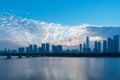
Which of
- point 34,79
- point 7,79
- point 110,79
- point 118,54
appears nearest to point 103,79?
point 110,79

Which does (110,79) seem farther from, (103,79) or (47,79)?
(47,79)

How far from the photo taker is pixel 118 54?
18688 cm

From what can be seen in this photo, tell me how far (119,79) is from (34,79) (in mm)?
12669

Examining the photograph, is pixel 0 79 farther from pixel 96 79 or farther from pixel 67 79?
pixel 96 79

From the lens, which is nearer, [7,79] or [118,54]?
[7,79]

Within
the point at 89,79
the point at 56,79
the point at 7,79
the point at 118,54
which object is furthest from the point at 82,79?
the point at 118,54

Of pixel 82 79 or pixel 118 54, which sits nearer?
pixel 82 79

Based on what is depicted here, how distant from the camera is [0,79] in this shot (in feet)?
131

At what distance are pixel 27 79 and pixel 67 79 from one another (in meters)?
6.19

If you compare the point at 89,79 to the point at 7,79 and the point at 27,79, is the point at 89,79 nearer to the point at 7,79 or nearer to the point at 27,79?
the point at 27,79

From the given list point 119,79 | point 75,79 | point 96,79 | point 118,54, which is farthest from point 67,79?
point 118,54

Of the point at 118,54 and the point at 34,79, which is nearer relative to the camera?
the point at 34,79

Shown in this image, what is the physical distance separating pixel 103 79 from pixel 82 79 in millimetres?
3191

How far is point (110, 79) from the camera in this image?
134 feet
